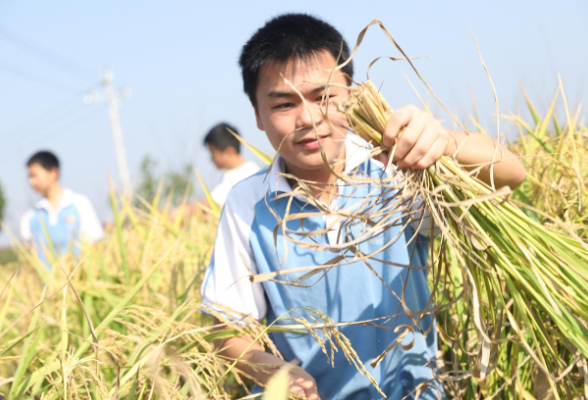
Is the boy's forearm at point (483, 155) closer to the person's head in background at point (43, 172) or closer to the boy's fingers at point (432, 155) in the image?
the boy's fingers at point (432, 155)

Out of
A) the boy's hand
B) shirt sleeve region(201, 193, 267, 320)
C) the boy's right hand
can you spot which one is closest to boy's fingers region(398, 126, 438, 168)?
the boy's hand

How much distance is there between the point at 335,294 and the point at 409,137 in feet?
1.83

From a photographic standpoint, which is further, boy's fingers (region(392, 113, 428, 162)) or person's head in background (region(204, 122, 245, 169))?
person's head in background (region(204, 122, 245, 169))

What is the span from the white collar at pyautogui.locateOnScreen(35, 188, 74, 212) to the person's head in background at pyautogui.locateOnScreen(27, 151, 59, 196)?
7 centimetres

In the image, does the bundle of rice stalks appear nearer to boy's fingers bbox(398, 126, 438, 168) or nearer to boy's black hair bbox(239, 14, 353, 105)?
boy's fingers bbox(398, 126, 438, 168)

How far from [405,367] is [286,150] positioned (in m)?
0.53

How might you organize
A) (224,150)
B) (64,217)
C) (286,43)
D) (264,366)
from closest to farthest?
(264,366) < (286,43) < (224,150) < (64,217)

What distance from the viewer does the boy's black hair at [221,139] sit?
392 cm

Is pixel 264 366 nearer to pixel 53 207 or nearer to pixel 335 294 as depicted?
pixel 335 294

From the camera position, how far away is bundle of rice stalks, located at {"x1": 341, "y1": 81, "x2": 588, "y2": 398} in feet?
2.76

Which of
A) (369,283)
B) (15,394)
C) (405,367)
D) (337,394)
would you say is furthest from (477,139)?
(15,394)

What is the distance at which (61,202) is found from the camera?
4191 millimetres

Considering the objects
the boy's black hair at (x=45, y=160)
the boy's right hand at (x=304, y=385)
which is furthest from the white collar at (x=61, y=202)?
the boy's right hand at (x=304, y=385)

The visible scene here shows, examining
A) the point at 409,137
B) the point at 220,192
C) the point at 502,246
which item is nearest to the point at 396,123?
the point at 409,137
